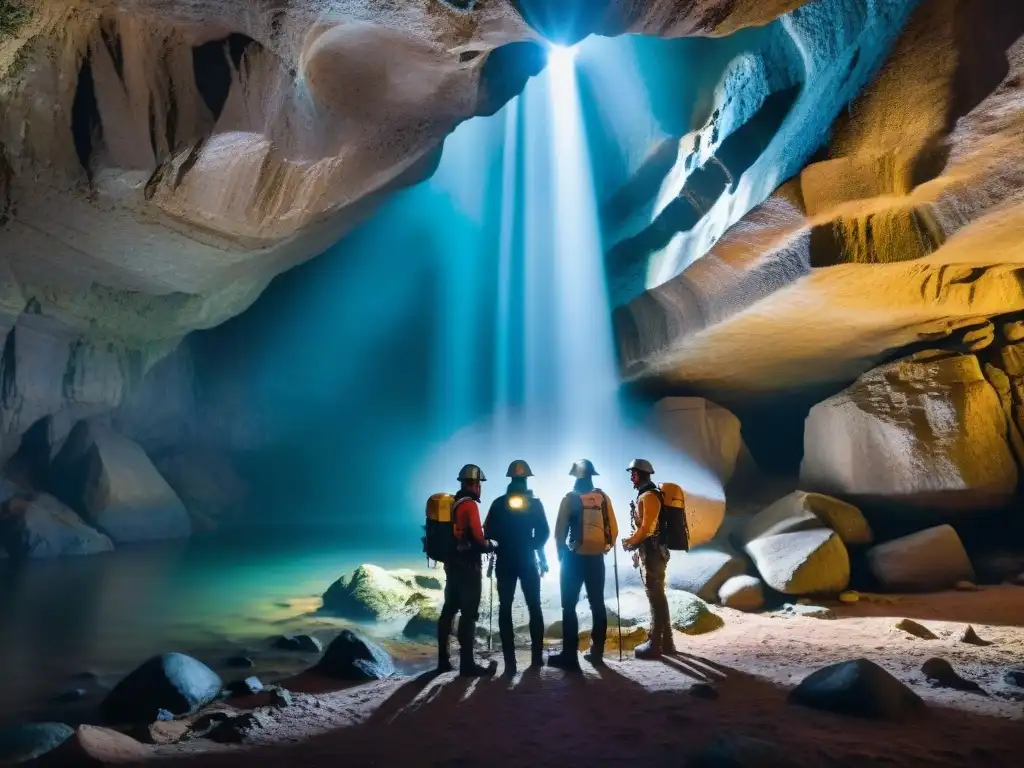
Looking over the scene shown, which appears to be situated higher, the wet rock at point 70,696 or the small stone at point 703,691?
Answer: the small stone at point 703,691

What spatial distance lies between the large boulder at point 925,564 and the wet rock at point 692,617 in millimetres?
3060

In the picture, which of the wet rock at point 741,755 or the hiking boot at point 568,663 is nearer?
the wet rock at point 741,755

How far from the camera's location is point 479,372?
2053cm

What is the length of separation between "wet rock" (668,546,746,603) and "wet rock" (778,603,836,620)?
980 millimetres

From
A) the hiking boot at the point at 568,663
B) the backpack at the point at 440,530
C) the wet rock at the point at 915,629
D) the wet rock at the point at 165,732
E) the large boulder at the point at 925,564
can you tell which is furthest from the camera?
the large boulder at the point at 925,564

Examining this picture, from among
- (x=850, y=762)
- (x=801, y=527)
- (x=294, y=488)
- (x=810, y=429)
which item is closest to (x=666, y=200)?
(x=810, y=429)

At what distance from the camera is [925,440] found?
9.28 m

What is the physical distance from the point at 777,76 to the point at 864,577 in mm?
7350

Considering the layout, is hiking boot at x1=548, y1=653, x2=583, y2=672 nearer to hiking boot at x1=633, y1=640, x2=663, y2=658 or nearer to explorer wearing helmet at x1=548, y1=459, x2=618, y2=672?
explorer wearing helmet at x1=548, y1=459, x2=618, y2=672

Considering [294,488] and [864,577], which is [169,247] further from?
[294,488]

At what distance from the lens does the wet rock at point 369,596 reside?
29.9 ft

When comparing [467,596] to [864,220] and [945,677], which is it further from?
[864,220]

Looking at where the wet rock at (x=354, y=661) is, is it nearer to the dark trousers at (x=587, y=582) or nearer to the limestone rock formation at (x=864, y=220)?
the dark trousers at (x=587, y=582)

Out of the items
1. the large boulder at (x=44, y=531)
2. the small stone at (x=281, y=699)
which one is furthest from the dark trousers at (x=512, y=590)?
the large boulder at (x=44, y=531)
